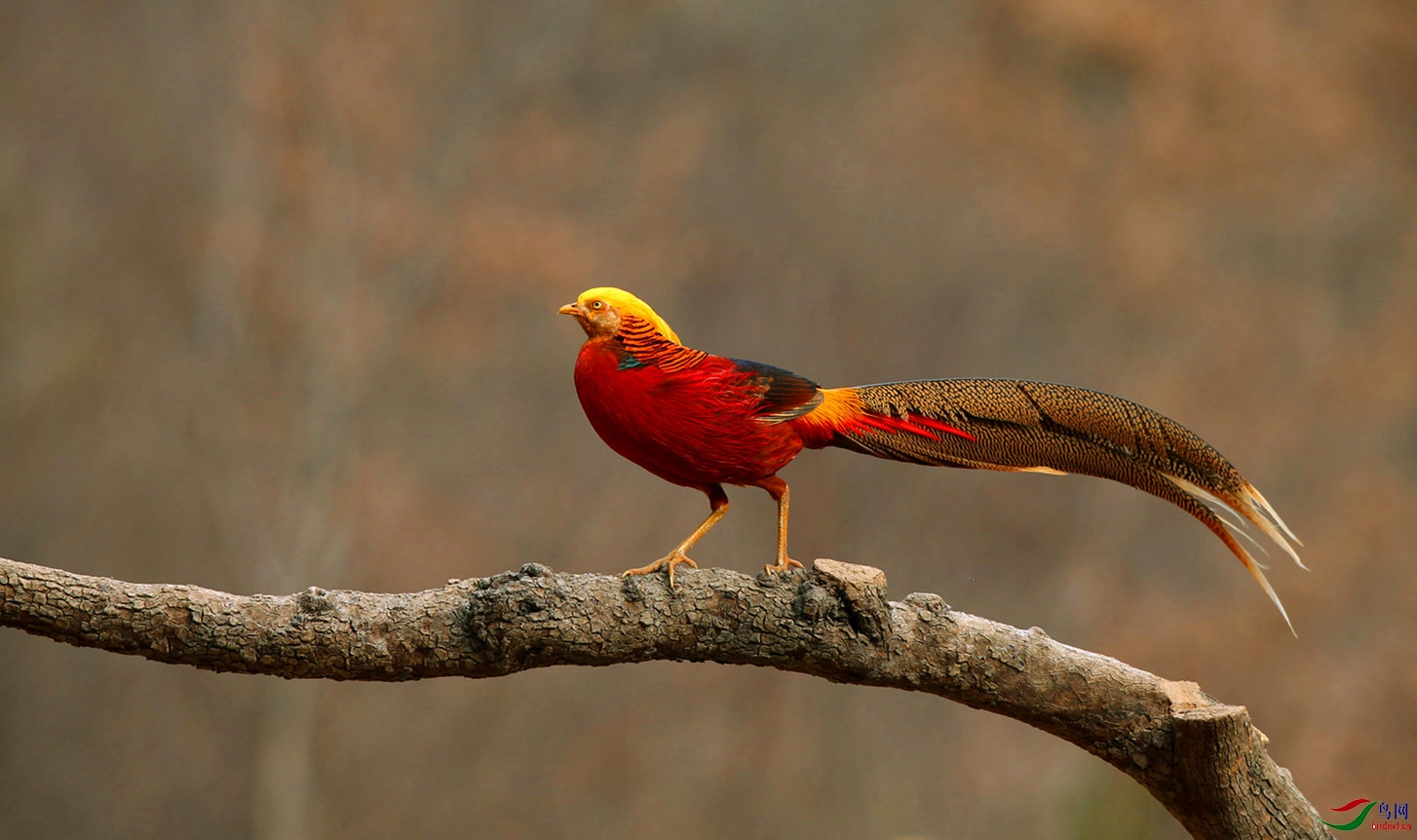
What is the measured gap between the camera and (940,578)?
20.0ft

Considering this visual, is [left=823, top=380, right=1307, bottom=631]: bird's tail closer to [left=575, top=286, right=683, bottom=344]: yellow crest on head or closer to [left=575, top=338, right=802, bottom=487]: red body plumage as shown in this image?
[left=575, top=338, right=802, bottom=487]: red body plumage

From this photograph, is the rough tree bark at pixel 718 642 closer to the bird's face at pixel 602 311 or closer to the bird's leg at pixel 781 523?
the bird's leg at pixel 781 523

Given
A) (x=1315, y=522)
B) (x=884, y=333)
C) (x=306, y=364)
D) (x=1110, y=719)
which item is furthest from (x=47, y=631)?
(x=1315, y=522)

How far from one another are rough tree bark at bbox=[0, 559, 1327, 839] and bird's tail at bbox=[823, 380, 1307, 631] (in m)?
0.36

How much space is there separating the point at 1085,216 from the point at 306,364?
12.7 feet

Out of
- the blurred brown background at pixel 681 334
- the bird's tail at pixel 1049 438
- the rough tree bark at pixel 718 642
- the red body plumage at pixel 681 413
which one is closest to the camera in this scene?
the rough tree bark at pixel 718 642

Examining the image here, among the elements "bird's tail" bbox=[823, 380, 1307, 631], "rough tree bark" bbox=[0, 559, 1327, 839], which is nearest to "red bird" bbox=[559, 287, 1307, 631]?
"bird's tail" bbox=[823, 380, 1307, 631]

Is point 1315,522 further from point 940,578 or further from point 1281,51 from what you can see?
point 1281,51

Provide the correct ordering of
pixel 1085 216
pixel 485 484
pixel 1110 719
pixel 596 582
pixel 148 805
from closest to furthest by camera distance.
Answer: pixel 596 582
pixel 1110 719
pixel 148 805
pixel 485 484
pixel 1085 216

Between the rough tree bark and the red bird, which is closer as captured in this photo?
the rough tree bark

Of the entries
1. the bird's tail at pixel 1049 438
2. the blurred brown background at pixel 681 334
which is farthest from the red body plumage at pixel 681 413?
the blurred brown background at pixel 681 334

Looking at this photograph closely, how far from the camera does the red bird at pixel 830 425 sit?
287cm

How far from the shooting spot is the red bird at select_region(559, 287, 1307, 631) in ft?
9.41

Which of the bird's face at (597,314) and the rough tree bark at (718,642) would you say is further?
the bird's face at (597,314)
